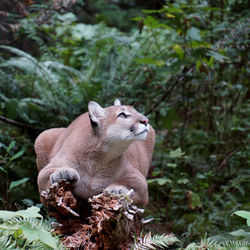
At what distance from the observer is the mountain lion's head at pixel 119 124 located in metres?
4.21

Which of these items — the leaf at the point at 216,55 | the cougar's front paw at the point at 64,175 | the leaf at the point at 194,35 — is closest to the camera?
the cougar's front paw at the point at 64,175

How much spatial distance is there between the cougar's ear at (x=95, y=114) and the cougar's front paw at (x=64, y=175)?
516 mm

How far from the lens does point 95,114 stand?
448 centimetres

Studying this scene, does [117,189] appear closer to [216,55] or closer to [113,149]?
[113,149]

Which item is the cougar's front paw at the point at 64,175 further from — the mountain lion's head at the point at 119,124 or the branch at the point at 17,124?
the branch at the point at 17,124

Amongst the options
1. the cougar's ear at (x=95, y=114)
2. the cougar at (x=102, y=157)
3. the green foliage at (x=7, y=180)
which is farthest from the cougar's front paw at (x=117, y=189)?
the green foliage at (x=7, y=180)

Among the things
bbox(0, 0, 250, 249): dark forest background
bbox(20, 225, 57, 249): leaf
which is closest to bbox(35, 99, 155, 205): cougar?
bbox(20, 225, 57, 249): leaf

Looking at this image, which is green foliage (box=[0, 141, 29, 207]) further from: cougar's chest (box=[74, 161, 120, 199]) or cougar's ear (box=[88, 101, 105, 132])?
cougar's ear (box=[88, 101, 105, 132])

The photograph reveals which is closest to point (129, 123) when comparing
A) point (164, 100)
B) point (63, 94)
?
point (63, 94)

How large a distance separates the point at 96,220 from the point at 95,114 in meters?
1.22

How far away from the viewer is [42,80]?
714 centimetres

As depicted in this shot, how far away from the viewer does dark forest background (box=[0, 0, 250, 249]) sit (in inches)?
248

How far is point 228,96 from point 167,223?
12.4ft

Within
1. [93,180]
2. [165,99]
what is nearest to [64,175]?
[93,180]
